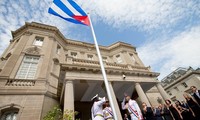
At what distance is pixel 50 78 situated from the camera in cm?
1196

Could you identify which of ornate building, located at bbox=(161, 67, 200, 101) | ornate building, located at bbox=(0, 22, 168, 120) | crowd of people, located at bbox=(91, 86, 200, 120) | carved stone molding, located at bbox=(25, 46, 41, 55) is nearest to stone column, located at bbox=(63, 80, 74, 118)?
ornate building, located at bbox=(0, 22, 168, 120)

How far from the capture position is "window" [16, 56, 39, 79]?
1086 centimetres

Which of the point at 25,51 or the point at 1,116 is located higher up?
the point at 25,51

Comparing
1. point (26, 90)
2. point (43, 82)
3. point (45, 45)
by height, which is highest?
point (45, 45)

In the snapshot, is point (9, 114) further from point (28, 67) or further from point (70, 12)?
point (70, 12)

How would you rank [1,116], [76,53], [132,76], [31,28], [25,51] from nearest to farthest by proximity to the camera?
[1,116] → [132,76] → [25,51] → [31,28] → [76,53]

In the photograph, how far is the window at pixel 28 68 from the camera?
10861mm

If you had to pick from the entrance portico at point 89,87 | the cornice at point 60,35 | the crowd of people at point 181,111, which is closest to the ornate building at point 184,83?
the cornice at point 60,35

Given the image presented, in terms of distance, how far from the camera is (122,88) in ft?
41.2

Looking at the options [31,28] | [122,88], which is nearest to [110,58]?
[122,88]

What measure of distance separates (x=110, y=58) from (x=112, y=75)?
960 cm

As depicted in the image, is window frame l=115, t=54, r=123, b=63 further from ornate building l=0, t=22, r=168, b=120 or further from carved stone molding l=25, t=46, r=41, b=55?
carved stone molding l=25, t=46, r=41, b=55

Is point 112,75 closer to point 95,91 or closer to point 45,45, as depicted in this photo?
point 95,91

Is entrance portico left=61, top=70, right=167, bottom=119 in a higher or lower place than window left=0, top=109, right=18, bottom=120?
higher
